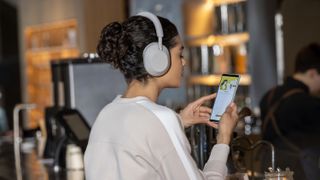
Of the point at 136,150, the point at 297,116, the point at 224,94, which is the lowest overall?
the point at 297,116

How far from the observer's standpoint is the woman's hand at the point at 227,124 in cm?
177

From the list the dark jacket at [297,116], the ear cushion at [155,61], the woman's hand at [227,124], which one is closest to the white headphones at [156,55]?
the ear cushion at [155,61]

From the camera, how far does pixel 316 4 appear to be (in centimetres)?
400

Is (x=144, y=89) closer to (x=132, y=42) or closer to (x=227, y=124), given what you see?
(x=132, y=42)

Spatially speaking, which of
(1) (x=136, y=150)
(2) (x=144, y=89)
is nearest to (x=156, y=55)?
(2) (x=144, y=89)

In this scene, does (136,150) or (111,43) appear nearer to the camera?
(136,150)

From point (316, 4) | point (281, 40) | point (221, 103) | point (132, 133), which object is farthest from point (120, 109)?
point (281, 40)

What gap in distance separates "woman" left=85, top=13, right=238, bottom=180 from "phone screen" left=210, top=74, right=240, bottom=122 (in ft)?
0.14

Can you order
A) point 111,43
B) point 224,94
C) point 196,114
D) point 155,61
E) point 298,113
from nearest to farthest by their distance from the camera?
point 155,61
point 111,43
point 224,94
point 196,114
point 298,113

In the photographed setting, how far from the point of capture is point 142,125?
1.65 m

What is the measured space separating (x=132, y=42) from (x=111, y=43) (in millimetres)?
72

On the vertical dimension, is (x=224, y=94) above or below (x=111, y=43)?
below

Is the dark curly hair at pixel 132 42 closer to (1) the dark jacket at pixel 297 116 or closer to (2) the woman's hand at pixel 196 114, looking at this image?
(2) the woman's hand at pixel 196 114

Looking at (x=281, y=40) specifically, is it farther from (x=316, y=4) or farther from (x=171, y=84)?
(x=171, y=84)
